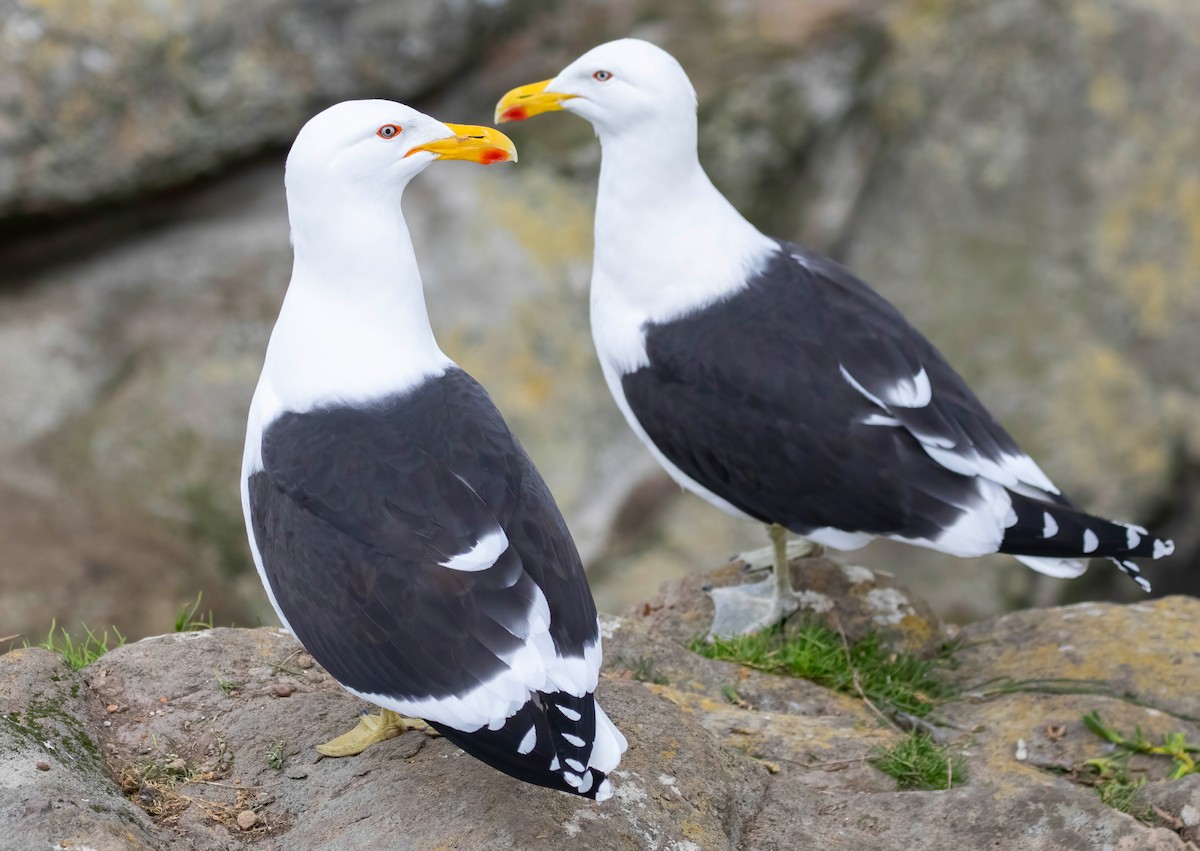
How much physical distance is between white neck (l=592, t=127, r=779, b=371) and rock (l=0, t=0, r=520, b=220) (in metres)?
3.99

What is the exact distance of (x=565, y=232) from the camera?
8867mm

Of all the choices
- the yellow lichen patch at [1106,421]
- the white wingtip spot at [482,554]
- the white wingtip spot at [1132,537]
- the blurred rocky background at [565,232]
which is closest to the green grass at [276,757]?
the white wingtip spot at [482,554]

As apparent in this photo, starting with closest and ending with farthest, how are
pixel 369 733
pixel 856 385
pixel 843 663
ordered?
pixel 369 733
pixel 856 385
pixel 843 663

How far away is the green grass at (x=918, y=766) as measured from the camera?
13.6 feet

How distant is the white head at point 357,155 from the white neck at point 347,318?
28 millimetres

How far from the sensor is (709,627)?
5270 mm

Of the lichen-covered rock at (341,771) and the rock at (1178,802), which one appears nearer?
the lichen-covered rock at (341,771)

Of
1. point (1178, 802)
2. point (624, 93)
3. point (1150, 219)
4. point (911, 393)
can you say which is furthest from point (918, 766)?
point (1150, 219)

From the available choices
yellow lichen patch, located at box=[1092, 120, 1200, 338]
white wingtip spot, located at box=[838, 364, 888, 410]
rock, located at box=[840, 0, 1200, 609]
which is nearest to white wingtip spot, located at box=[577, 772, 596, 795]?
white wingtip spot, located at box=[838, 364, 888, 410]

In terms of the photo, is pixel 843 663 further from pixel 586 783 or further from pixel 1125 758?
pixel 586 783

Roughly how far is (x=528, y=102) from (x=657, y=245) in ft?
2.33

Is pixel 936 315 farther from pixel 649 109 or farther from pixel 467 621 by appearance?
pixel 467 621

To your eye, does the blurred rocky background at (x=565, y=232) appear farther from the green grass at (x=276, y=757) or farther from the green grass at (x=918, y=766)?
the green grass at (x=276, y=757)

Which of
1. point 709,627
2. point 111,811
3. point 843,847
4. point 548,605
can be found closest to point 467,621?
point 548,605
